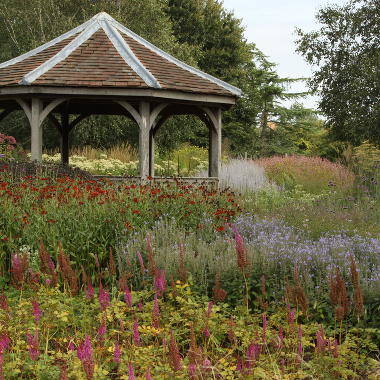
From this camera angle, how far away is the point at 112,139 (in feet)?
82.1

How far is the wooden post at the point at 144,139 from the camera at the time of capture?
11.0m

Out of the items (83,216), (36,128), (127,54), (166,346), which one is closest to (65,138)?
(36,128)

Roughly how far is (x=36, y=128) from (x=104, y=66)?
1837mm

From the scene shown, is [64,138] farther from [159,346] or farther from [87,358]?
[87,358]

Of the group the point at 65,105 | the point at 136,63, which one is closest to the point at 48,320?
the point at 136,63

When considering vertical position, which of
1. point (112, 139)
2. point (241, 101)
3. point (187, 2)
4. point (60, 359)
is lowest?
point (60, 359)

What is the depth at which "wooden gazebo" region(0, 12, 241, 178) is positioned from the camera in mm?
10789

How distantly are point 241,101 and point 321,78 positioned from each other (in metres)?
9.02

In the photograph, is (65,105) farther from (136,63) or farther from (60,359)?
A: (60,359)

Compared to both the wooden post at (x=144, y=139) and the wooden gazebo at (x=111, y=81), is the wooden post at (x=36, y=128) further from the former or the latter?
the wooden post at (x=144, y=139)

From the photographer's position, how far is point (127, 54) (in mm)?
11844

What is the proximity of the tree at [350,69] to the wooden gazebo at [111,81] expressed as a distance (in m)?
10.6

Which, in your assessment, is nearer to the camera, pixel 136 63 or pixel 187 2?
pixel 136 63

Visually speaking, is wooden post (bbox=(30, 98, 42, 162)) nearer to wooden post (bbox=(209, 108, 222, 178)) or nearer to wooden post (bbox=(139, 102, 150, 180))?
wooden post (bbox=(139, 102, 150, 180))
